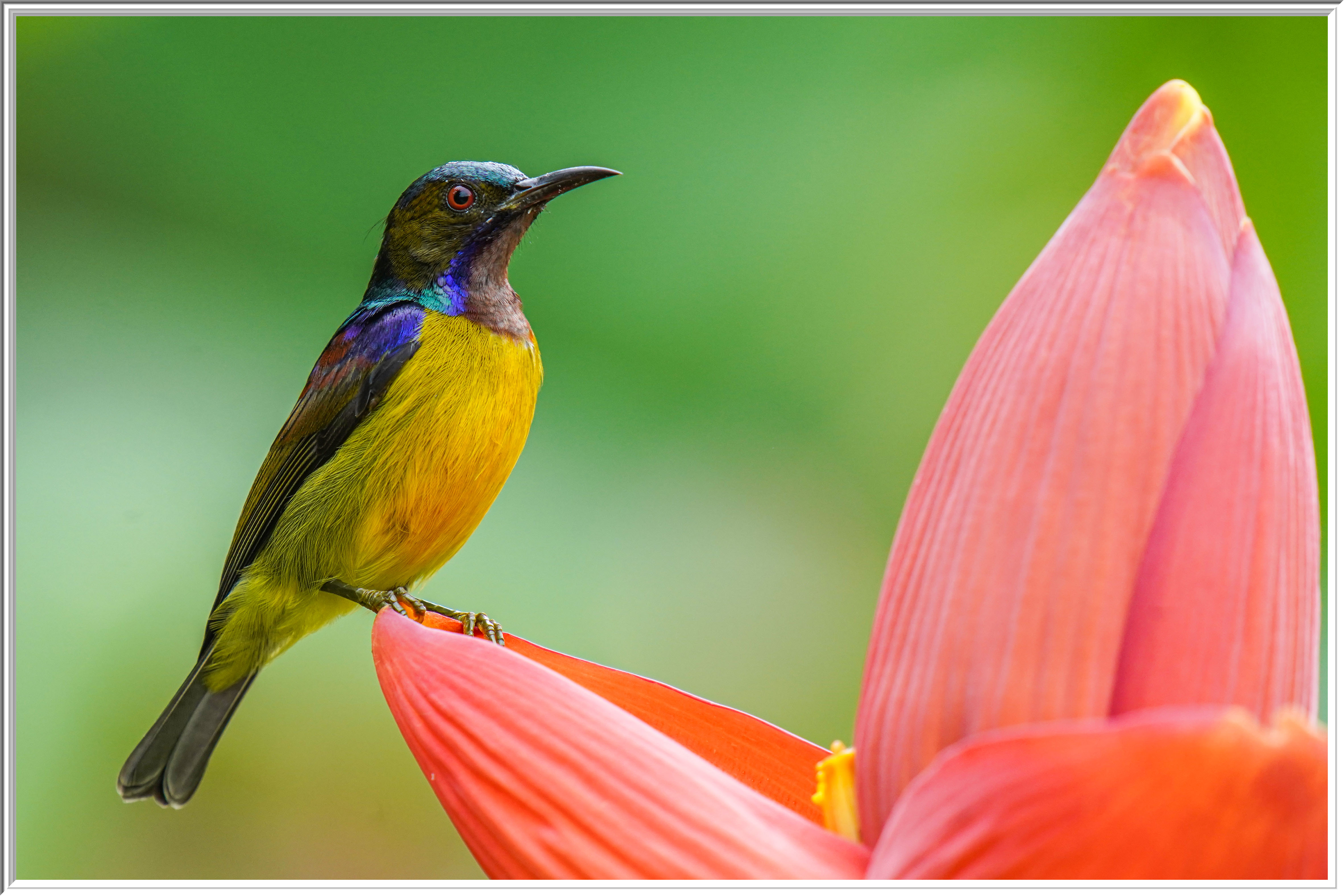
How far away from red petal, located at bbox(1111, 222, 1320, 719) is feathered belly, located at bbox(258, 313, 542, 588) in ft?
1.90

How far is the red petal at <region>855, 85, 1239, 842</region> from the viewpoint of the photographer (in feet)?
0.91

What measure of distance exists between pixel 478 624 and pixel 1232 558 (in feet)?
1.43

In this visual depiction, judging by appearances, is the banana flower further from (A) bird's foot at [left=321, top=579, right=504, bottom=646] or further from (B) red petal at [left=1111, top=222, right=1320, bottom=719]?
(A) bird's foot at [left=321, top=579, right=504, bottom=646]

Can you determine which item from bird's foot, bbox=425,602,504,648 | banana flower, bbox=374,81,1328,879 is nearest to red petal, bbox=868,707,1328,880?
banana flower, bbox=374,81,1328,879

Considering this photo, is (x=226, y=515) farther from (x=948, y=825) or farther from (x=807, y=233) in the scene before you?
(x=948, y=825)

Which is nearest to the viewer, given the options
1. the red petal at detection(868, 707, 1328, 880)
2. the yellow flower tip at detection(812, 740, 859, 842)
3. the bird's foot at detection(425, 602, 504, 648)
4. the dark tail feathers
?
the red petal at detection(868, 707, 1328, 880)

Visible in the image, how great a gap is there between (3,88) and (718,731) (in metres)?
0.51

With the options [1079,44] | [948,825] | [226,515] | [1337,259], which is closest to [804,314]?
[1079,44]

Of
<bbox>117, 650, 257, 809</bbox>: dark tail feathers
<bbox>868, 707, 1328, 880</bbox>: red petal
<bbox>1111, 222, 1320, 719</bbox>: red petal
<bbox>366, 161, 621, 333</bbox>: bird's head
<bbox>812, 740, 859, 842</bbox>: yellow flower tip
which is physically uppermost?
<bbox>366, 161, 621, 333</bbox>: bird's head

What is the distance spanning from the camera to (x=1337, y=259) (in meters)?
0.50

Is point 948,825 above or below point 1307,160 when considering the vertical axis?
below

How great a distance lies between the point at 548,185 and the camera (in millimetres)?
810

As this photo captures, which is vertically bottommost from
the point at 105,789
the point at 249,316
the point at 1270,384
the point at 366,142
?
the point at 105,789

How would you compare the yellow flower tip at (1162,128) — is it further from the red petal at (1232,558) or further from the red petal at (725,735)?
the red petal at (725,735)
